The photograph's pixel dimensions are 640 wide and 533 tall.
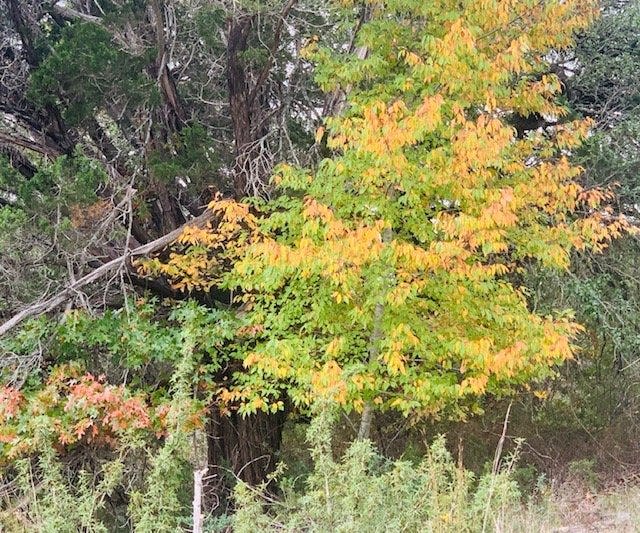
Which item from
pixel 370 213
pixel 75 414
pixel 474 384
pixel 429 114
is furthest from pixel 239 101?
pixel 474 384

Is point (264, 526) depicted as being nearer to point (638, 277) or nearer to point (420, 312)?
point (420, 312)

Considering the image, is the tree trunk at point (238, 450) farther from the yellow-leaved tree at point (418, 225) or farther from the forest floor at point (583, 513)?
the forest floor at point (583, 513)

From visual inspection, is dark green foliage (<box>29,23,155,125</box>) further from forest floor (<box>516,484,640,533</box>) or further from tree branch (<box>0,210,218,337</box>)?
forest floor (<box>516,484,640,533</box>)

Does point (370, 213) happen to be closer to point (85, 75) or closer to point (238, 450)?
point (85, 75)

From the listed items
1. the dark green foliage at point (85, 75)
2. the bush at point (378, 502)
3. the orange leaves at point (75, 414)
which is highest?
the dark green foliage at point (85, 75)

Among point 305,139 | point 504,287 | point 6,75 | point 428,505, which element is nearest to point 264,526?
point 428,505

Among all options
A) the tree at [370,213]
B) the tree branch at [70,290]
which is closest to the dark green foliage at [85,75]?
the tree at [370,213]

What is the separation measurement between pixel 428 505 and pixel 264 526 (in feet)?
4.61

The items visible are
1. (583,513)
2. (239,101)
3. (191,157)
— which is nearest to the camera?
(583,513)

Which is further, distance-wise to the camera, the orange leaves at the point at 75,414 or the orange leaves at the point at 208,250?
the orange leaves at the point at 208,250

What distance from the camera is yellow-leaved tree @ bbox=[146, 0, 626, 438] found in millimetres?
5207

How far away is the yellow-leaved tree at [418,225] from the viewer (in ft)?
17.1

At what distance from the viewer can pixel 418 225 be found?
19.5 ft

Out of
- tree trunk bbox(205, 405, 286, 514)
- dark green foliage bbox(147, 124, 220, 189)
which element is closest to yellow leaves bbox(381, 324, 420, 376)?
dark green foliage bbox(147, 124, 220, 189)
